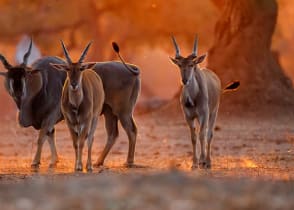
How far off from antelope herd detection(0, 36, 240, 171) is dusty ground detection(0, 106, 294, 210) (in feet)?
1.65

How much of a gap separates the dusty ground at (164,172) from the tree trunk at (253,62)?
0.64m

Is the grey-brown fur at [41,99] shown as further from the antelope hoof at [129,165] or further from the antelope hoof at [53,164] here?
the antelope hoof at [129,165]

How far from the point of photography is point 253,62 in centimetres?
2239

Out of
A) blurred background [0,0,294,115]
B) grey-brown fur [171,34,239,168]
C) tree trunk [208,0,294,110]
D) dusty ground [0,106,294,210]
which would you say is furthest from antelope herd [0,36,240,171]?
blurred background [0,0,294,115]

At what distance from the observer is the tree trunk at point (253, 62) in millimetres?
22266

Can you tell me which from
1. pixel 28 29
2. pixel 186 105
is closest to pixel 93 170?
pixel 186 105

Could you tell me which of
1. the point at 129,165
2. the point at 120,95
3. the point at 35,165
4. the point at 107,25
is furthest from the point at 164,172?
the point at 107,25

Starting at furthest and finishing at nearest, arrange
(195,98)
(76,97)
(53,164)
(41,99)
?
(41,99) < (53,164) < (195,98) < (76,97)

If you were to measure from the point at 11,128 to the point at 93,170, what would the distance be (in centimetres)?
1036

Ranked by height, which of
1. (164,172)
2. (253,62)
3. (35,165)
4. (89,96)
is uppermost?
(253,62)

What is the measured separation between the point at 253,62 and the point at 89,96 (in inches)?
411

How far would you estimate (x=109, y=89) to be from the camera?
554 inches

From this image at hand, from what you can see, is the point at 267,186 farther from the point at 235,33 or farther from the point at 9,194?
the point at 235,33

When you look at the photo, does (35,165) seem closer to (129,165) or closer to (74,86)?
(129,165)
